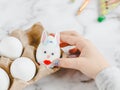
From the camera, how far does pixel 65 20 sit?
863 millimetres

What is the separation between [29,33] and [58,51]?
0.33ft

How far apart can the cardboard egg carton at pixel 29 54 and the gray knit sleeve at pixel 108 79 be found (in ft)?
0.33

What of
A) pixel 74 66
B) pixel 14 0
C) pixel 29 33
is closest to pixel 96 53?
pixel 74 66

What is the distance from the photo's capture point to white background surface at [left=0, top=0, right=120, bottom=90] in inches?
32.3

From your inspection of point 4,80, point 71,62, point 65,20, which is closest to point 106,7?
point 65,20

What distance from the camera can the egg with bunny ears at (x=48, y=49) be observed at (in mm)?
707

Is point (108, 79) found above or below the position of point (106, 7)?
below

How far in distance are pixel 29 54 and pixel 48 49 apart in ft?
0.16

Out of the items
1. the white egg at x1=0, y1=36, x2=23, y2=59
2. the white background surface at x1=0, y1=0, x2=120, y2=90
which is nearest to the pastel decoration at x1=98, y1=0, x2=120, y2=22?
the white background surface at x1=0, y1=0, x2=120, y2=90

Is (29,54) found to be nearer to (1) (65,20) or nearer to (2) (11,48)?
(2) (11,48)

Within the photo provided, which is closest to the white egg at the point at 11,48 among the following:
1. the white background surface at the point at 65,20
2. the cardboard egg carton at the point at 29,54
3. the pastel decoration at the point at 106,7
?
the cardboard egg carton at the point at 29,54

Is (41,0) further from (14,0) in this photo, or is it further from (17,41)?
(17,41)

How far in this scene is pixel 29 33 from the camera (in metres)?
0.78

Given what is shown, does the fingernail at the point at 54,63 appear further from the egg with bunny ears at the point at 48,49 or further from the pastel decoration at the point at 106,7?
the pastel decoration at the point at 106,7
